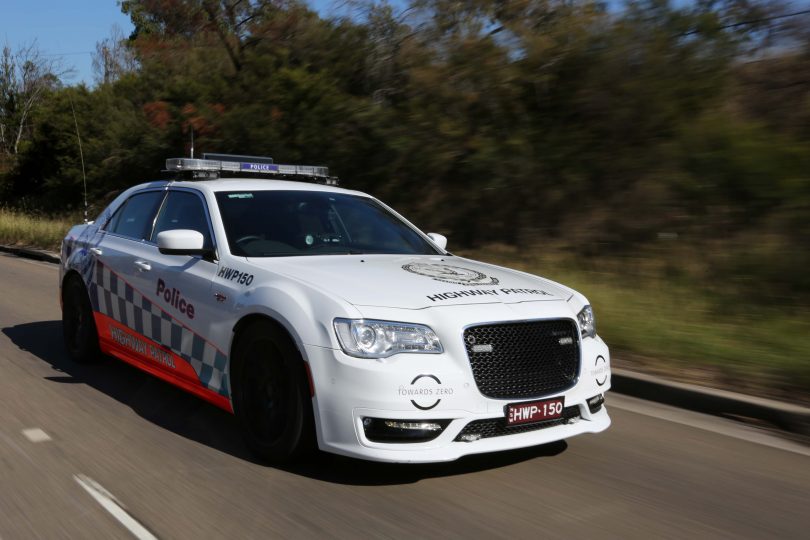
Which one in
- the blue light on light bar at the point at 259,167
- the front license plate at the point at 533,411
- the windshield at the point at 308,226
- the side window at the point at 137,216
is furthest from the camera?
the blue light on light bar at the point at 259,167

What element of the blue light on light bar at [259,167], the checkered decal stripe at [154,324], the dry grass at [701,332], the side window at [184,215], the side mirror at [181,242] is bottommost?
the dry grass at [701,332]

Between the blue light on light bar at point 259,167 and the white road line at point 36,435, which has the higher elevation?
the blue light on light bar at point 259,167

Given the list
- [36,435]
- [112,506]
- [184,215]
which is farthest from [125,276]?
[112,506]

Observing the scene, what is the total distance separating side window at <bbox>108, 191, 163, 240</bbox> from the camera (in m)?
6.62

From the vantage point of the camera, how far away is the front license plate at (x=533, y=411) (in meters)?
4.44

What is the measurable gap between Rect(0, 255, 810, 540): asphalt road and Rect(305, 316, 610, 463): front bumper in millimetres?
246

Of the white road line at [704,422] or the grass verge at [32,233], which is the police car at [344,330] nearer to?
the white road line at [704,422]

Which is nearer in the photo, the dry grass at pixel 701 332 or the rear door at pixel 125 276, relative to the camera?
the rear door at pixel 125 276

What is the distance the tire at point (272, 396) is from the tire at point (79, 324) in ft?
8.79

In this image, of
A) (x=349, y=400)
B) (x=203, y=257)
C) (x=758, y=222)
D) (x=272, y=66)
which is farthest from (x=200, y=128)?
(x=349, y=400)

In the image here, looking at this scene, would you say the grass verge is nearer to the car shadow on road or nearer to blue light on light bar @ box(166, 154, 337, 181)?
the car shadow on road

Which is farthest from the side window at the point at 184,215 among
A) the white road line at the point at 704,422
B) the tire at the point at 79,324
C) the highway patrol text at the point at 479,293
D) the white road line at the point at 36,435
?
the white road line at the point at 704,422

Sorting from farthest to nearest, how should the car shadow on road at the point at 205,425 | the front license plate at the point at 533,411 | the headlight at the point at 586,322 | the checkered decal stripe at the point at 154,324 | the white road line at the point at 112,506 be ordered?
the checkered decal stripe at the point at 154,324 → the headlight at the point at 586,322 → the car shadow on road at the point at 205,425 → the front license plate at the point at 533,411 → the white road line at the point at 112,506

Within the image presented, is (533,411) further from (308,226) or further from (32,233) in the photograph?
(32,233)
